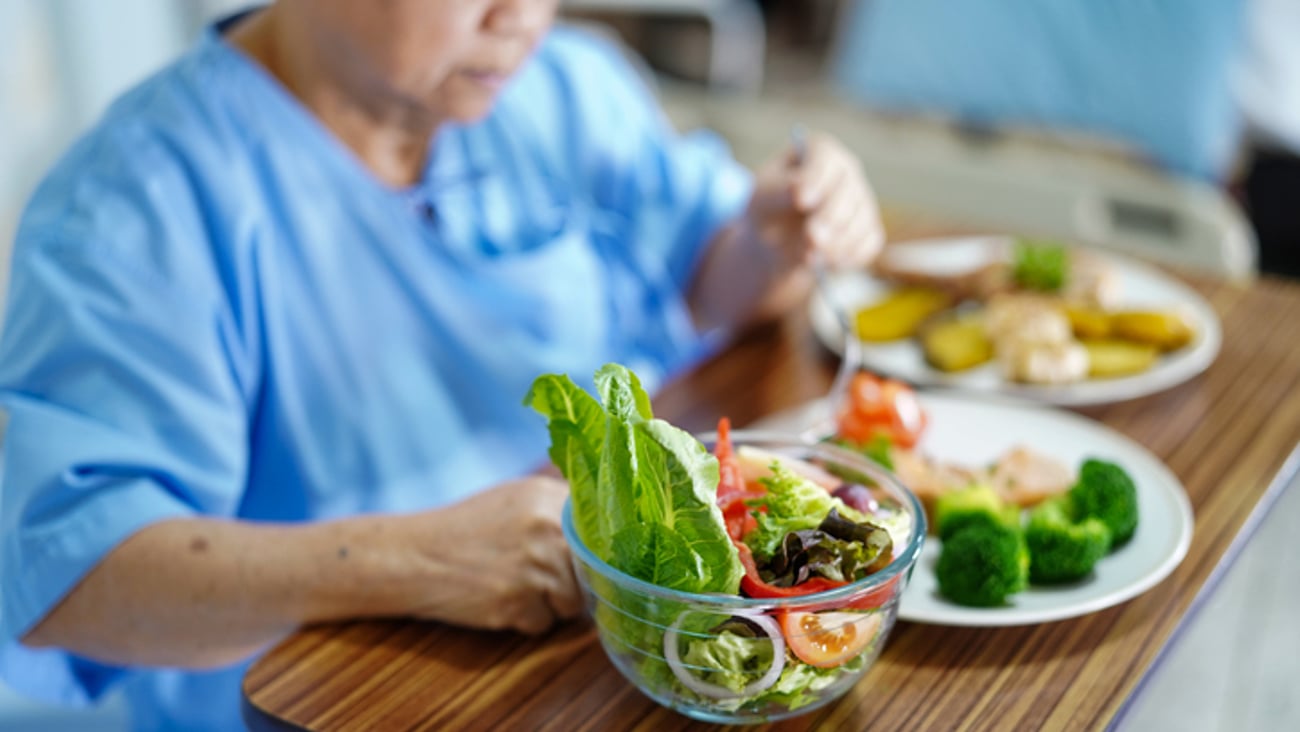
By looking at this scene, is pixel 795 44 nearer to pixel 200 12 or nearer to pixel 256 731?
pixel 200 12

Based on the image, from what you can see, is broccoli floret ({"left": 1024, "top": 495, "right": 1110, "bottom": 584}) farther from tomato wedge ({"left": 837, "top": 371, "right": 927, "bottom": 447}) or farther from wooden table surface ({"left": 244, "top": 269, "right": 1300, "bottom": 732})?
tomato wedge ({"left": 837, "top": 371, "right": 927, "bottom": 447})

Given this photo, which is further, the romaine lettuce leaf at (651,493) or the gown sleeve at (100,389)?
the gown sleeve at (100,389)

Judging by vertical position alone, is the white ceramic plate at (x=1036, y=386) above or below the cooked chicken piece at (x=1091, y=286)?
below

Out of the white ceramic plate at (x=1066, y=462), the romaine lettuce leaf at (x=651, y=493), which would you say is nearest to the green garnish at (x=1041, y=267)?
the white ceramic plate at (x=1066, y=462)

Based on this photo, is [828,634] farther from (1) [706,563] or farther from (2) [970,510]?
(2) [970,510]

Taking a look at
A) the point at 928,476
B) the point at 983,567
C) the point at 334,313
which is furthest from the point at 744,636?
the point at 334,313

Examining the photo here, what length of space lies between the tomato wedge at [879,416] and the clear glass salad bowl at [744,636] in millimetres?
300

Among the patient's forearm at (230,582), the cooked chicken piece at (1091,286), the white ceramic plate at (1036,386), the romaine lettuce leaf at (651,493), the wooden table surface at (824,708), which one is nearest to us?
the romaine lettuce leaf at (651,493)

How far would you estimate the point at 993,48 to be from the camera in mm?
2773

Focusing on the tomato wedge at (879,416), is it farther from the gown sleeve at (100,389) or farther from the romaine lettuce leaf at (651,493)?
the gown sleeve at (100,389)

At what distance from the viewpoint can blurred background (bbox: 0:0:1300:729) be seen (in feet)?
7.49

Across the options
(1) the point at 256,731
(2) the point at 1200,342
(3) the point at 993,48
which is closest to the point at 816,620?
(1) the point at 256,731

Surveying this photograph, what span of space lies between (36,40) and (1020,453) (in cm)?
261

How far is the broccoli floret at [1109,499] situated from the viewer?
41.3 inches
